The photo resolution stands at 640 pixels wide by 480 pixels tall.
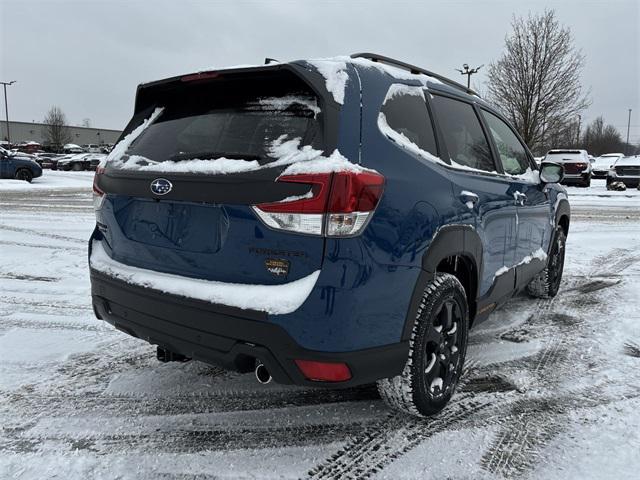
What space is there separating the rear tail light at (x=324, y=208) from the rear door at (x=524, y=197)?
204cm

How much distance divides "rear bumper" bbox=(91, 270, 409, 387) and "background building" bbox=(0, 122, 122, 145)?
3776 inches

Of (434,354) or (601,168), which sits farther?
(601,168)

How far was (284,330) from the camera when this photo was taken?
2129 millimetres

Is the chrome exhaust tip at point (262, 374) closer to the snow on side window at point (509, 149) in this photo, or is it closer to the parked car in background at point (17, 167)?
the snow on side window at point (509, 149)

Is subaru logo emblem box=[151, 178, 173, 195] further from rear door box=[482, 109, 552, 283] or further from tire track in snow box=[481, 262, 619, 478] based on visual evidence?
rear door box=[482, 109, 552, 283]

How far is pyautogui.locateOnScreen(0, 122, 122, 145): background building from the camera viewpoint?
94400mm

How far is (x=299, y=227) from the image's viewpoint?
210 cm

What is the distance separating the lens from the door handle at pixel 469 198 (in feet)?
9.42

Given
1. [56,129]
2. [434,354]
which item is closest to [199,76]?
[434,354]

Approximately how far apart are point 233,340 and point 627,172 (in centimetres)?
2261

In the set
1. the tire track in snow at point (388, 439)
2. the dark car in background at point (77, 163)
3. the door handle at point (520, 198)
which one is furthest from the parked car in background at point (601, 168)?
the dark car in background at point (77, 163)

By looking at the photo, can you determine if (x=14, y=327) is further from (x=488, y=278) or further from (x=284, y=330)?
(x=488, y=278)

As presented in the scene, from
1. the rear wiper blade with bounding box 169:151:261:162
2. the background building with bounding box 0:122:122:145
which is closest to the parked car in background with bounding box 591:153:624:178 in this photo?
the rear wiper blade with bounding box 169:151:261:162

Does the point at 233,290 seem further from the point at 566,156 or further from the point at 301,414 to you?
the point at 566,156
